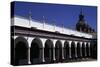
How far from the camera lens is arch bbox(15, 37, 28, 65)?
175 inches

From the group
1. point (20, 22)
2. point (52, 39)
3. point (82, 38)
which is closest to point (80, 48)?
point (82, 38)

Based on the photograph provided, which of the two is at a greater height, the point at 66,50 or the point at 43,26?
the point at 43,26

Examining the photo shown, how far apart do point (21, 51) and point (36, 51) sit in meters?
0.29

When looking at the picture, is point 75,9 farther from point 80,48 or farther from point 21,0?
point 21,0

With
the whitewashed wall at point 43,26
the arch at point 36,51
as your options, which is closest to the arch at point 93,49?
the whitewashed wall at point 43,26

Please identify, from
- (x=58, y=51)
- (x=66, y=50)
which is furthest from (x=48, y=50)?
(x=66, y=50)

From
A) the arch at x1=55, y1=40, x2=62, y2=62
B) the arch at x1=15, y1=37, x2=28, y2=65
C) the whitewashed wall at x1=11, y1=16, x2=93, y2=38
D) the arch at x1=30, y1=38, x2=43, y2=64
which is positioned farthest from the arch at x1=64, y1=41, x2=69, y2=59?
the arch at x1=15, y1=37, x2=28, y2=65

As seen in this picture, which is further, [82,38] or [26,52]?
[82,38]

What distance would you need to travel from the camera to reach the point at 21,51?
4.51m

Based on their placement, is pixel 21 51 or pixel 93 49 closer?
pixel 21 51

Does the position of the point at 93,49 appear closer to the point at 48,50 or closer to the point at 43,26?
the point at 48,50
